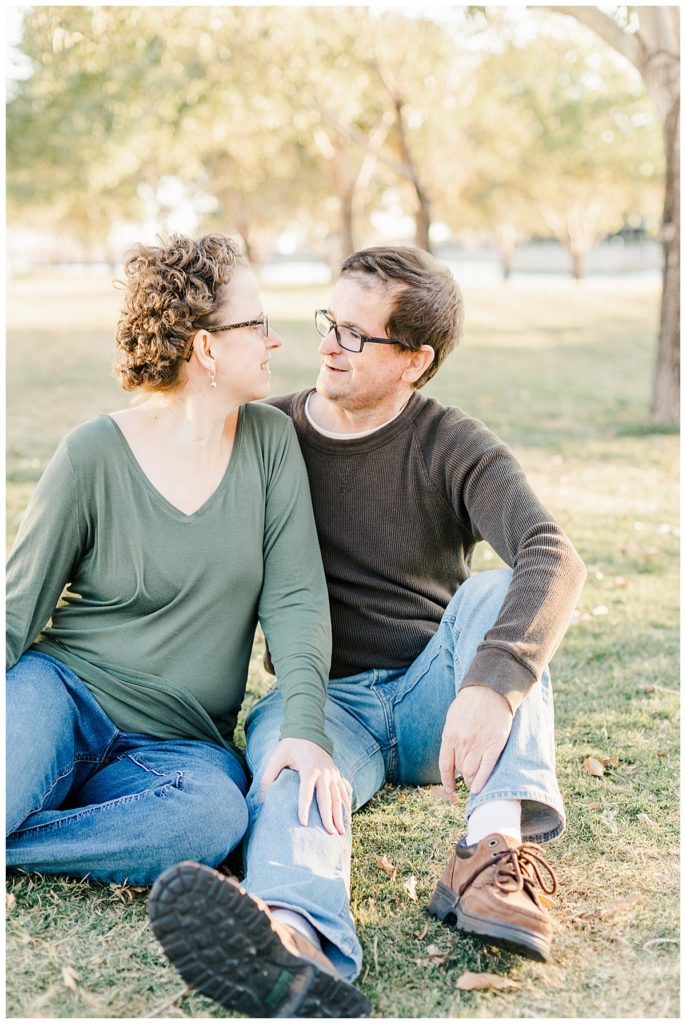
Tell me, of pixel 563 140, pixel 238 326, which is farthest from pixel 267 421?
pixel 563 140

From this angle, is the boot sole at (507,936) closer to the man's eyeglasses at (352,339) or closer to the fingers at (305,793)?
the fingers at (305,793)

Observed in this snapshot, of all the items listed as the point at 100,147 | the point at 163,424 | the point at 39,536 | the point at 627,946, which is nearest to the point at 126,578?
the point at 39,536

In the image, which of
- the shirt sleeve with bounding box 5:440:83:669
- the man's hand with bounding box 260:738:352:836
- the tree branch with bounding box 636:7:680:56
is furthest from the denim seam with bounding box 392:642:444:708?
the tree branch with bounding box 636:7:680:56

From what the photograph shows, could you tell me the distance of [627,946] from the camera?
272 cm

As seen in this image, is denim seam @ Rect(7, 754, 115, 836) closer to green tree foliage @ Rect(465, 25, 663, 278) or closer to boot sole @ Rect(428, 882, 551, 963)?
boot sole @ Rect(428, 882, 551, 963)

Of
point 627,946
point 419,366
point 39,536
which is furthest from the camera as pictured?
point 419,366

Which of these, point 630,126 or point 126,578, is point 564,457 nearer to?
point 126,578

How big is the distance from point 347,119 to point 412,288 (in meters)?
21.7

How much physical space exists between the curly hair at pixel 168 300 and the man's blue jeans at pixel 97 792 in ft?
2.86

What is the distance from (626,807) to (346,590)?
114 centimetres

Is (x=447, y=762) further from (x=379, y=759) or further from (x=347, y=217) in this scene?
(x=347, y=217)

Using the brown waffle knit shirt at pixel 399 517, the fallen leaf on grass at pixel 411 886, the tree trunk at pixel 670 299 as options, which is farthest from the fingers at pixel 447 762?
the tree trunk at pixel 670 299

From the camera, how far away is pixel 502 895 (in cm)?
253

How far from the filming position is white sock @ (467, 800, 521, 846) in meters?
2.64
